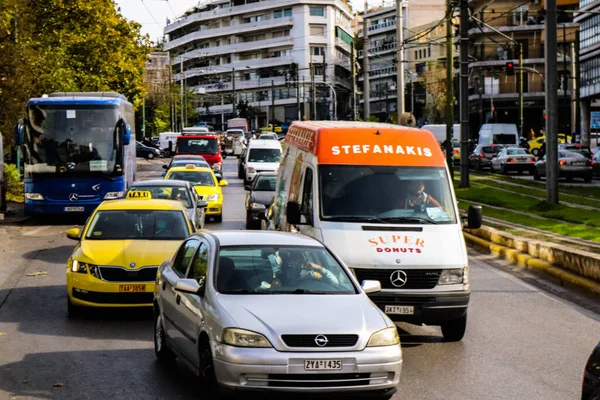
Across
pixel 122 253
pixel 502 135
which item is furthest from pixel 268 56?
pixel 122 253

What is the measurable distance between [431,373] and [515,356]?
1367mm


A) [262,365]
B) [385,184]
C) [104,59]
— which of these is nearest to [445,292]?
[385,184]

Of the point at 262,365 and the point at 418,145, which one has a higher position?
the point at 418,145

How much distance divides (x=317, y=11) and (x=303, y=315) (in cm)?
12444

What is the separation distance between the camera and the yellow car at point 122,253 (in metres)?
13.3

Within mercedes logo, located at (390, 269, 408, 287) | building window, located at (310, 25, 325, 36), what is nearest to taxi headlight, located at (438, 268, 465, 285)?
mercedes logo, located at (390, 269, 408, 287)

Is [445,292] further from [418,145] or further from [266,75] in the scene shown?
[266,75]

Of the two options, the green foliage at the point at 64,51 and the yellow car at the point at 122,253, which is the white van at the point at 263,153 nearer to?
the green foliage at the point at 64,51

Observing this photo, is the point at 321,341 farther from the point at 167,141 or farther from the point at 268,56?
the point at 268,56

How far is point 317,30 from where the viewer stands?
130500mm

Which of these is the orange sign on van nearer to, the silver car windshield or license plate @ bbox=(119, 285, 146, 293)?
license plate @ bbox=(119, 285, 146, 293)

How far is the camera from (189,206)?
2245 centimetres

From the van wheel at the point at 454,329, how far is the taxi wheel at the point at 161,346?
129 inches

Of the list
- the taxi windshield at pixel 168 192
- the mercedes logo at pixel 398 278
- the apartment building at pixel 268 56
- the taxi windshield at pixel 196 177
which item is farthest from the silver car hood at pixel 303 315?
the apartment building at pixel 268 56
